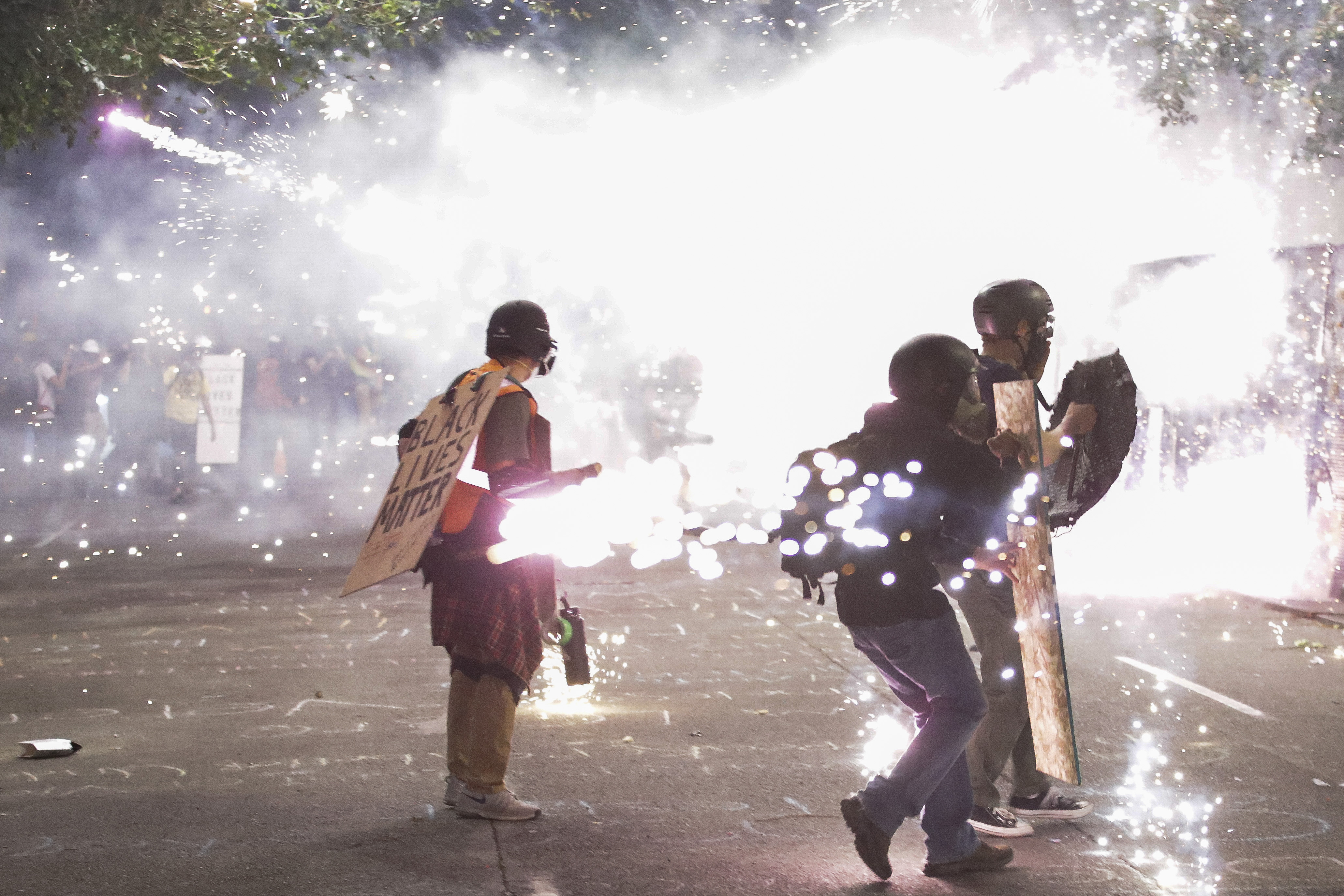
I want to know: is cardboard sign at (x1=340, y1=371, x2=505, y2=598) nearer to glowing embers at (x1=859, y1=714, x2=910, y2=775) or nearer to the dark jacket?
the dark jacket

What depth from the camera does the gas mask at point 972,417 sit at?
3793 millimetres

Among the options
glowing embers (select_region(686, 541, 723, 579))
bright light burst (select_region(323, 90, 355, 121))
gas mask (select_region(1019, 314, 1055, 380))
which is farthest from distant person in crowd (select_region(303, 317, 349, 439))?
gas mask (select_region(1019, 314, 1055, 380))

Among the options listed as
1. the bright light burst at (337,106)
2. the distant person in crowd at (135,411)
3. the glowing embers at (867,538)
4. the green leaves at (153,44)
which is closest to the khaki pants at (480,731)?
the glowing embers at (867,538)

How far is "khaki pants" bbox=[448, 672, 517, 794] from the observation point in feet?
13.5

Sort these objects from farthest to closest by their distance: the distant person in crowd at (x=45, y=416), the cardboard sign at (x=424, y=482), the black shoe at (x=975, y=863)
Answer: the distant person in crowd at (x=45, y=416), the cardboard sign at (x=424, y=482), the black shoe at (x=975, y=863)

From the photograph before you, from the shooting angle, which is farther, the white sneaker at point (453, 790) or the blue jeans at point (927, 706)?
the white sneaker at point (453, 790)

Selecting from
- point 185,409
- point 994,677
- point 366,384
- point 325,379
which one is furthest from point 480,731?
point 366,384

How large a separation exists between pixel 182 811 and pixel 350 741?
40.2 inches

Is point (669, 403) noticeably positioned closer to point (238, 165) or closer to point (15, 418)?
point (15, 418)

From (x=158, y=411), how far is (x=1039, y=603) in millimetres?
15789

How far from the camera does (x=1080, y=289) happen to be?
15359mm

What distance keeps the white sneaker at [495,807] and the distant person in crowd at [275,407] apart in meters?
13.9

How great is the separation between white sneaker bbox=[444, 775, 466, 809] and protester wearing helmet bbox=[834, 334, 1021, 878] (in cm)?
137

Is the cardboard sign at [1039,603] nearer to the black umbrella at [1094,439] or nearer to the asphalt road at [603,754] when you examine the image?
the black umbrella at [1094,439]
